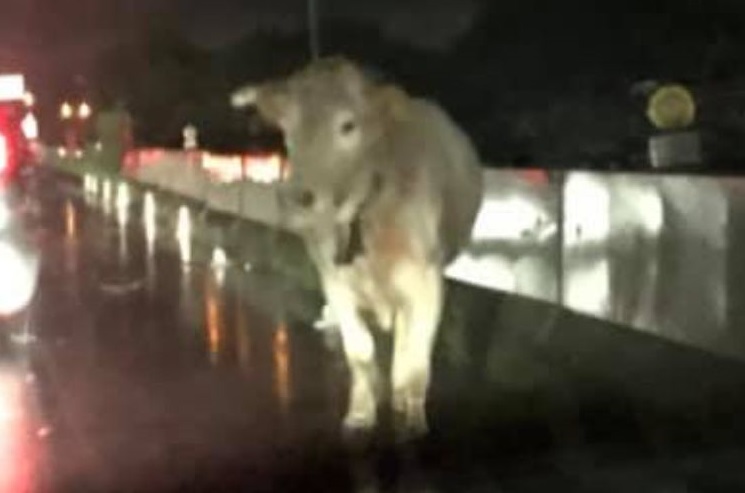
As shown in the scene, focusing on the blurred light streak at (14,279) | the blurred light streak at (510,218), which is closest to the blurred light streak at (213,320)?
the blurred light streak at (14,279)

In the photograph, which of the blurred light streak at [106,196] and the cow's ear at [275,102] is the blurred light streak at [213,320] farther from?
the blurred light streak at [106,196]

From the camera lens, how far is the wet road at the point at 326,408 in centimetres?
1159

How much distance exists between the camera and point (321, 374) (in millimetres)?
15688

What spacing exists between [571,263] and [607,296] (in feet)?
3.10

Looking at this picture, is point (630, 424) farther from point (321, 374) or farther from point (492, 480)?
point (321, 374)

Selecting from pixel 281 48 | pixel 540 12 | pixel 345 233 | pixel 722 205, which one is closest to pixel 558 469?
pixel 345 233

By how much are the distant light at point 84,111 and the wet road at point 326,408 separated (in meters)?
36.8

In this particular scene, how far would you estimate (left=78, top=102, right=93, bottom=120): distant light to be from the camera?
192ft

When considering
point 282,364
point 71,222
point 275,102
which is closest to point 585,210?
point 282,364

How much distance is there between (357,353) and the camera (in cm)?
1322

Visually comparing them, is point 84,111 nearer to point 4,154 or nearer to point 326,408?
point 4,154

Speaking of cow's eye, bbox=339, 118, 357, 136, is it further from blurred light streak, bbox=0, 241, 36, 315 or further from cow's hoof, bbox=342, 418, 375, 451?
blurred light streak, bbox=0, 241, 36, 315

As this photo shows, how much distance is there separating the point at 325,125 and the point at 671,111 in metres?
28.4

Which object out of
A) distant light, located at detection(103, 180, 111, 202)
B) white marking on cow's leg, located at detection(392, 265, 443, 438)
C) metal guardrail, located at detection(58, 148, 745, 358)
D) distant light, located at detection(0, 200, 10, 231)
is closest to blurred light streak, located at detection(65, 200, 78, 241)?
distant light, located at detection(103, 180, 111, 202)
